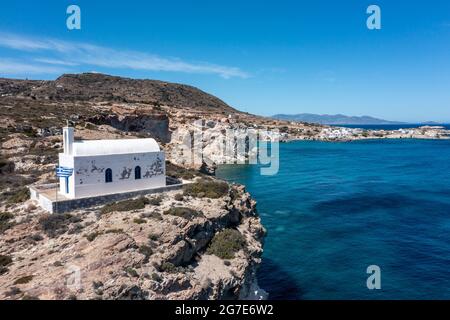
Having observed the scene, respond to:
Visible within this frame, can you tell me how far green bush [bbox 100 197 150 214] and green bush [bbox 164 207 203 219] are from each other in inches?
71.8

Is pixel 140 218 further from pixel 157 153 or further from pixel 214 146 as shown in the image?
pixel 214 146

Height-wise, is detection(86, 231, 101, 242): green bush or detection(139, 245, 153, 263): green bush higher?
detection(86, 231, 101, 242): green bush

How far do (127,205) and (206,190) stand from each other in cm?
566

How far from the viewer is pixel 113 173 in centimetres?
2159

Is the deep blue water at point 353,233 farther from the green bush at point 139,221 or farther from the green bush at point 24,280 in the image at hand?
the green bush at point 24,280

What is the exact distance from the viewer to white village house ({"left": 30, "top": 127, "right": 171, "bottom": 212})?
20.2 meters

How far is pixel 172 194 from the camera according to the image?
22.8 m

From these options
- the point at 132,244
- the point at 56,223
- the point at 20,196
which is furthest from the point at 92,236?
the point at 20,196

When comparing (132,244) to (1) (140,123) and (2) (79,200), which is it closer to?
(2) (79,200)

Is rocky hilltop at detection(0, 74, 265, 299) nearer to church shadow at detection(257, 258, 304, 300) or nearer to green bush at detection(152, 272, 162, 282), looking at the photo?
green bush at detection(152, 272, 162, 282)

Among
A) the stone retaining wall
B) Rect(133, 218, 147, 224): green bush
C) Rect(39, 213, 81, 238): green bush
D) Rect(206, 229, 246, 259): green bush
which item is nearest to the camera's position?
Rect(39, 213, 81, 238): green bush

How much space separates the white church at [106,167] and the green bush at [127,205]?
1.71 m

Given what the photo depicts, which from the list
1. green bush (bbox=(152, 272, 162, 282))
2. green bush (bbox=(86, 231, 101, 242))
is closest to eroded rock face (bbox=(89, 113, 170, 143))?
green bush (bbox=(86, 231, 101, 242))
